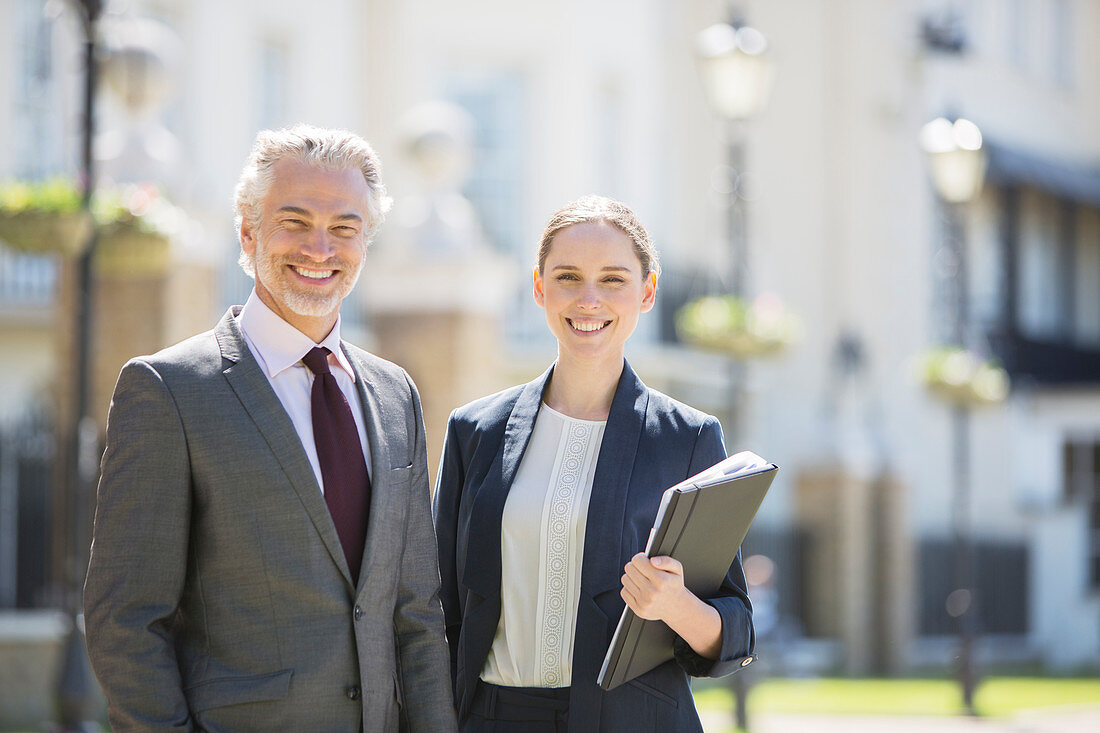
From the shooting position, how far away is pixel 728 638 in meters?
3.77

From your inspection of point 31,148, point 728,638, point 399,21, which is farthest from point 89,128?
point 399,21

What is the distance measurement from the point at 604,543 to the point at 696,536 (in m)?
0.31

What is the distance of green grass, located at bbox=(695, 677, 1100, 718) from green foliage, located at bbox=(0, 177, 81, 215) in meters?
7.42

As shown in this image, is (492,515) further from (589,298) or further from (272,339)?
(272,339)

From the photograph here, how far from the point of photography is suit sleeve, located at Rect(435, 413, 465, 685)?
13.4 ft

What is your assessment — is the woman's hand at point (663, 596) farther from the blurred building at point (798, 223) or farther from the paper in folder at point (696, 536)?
the blurred building at point (798, 223)

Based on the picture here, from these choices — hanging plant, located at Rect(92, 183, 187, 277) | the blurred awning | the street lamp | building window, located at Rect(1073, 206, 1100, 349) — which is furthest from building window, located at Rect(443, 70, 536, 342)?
building window, located at Rect(1073, 206, 1100, 349)

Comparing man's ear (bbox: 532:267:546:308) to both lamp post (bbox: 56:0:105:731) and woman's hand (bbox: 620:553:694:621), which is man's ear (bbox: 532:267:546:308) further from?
lamp post (bbox: 56:0:105:731)

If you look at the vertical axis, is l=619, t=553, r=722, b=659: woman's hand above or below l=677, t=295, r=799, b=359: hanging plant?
below

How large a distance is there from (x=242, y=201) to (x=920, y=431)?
22666 millimetres

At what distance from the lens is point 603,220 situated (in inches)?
157

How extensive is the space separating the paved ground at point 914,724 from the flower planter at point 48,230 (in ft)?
20.8

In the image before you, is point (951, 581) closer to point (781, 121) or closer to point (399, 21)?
point (781, 121)

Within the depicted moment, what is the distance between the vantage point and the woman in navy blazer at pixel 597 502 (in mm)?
3816
